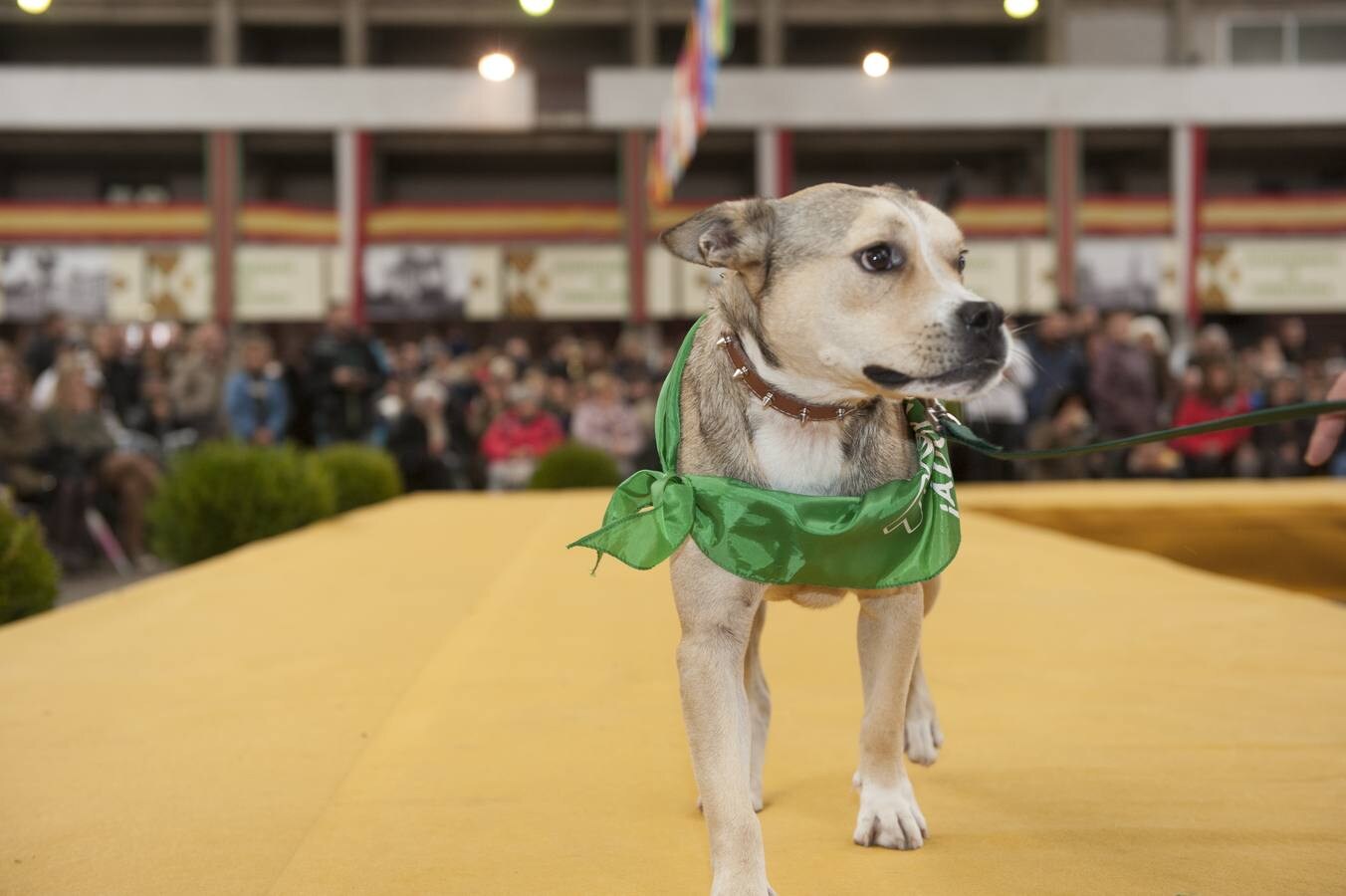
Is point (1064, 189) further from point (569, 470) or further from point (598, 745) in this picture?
point (598, 745)

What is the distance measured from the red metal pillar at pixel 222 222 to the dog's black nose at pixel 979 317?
1871cm

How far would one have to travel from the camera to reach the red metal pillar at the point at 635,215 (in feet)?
62.9

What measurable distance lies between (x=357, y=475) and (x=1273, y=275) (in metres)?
16.2

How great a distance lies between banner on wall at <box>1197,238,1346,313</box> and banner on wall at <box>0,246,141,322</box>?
672 inches

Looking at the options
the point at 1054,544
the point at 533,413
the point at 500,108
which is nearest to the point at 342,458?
the point at 533,413

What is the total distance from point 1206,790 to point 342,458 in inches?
292

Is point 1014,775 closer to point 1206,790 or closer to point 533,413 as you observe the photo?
point 1206,790

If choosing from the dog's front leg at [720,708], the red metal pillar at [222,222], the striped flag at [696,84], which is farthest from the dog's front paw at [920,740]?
the red metal pillar at [222,222]

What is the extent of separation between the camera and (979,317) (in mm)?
1680

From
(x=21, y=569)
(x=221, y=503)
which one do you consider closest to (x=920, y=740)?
(x=21, y=569)

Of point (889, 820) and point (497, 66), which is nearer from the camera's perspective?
point (889, 820)

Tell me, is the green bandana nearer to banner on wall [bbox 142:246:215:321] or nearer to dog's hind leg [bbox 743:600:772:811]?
dog's hind leg [bbox 743:600:772:811]

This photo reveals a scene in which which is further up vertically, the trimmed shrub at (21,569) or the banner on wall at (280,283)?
the banner on wall at (280,283)

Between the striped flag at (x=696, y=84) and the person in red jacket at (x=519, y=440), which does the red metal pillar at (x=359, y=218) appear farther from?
the person in red jacket at (x=519, y=440)
